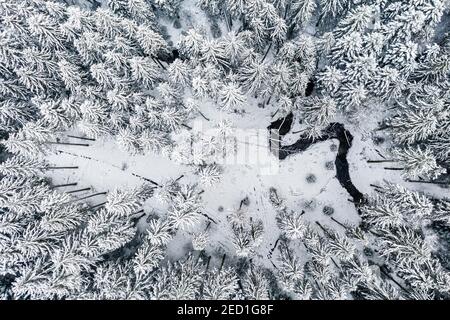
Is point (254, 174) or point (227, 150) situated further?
point (254, 174)

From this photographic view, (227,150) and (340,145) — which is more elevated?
(340,145)

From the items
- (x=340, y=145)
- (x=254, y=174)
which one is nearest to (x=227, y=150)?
(x=254, y=174)

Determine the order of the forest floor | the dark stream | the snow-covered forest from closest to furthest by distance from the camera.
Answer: the snow-covered forest → the forest floor → the dark stream

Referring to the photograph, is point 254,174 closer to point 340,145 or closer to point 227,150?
point 227,150

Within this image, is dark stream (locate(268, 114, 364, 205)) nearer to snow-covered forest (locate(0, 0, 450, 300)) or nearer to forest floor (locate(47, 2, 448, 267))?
snow-covered forest (locate(0, 0, 450, 300))

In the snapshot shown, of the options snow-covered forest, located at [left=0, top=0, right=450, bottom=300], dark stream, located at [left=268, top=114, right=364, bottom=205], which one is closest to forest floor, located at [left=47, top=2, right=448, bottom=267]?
snow-covered forest, located at [left=0, top=0, right=450, bottom=300]

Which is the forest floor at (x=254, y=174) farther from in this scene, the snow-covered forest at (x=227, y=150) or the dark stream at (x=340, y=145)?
the dark stream at (x=340, y=145)

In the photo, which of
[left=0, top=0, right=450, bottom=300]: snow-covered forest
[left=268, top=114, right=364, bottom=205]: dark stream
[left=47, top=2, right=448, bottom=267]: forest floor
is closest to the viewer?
[left=0, top=0, right=450, bottom=300]: snow-covered forest

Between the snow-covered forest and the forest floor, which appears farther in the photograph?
Result: the forest floor

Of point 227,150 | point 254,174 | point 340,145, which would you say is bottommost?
point 254,174
